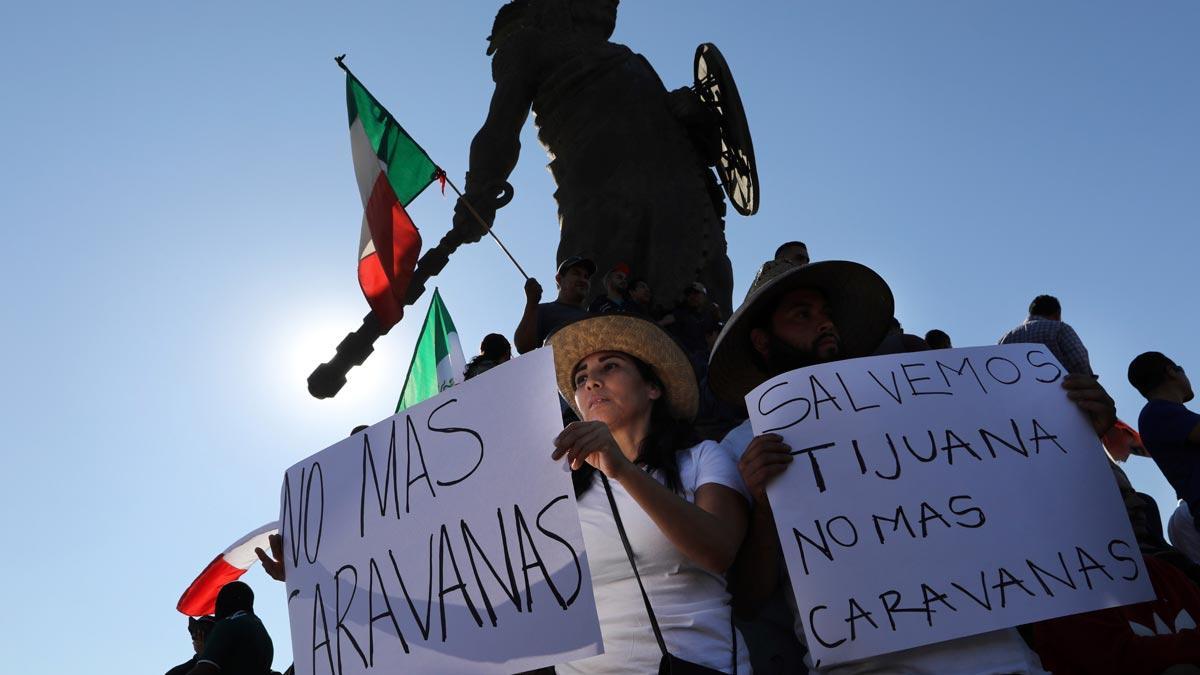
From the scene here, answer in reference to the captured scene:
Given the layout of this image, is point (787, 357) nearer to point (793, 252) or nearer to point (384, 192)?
point (793, 252)

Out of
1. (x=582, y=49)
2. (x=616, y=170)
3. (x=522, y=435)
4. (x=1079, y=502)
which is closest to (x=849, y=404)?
(x=1079, y=502)

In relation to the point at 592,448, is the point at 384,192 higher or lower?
higher

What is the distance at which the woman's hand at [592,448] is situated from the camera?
2479 mm

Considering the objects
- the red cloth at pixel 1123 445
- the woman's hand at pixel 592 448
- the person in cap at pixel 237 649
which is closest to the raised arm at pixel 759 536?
the woman's hand at pixel 592 448

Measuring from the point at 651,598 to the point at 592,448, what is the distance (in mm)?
377

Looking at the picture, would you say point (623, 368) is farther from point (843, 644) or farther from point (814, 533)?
point (843, 644)

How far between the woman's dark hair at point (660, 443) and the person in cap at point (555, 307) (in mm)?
2645

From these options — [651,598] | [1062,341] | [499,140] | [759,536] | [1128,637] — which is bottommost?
[1128,637]

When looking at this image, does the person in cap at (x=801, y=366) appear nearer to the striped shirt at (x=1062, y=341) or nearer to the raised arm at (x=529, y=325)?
the raised arm at (x=529, y=325)

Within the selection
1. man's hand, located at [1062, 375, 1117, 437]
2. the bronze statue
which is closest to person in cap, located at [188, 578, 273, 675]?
man's hand, located at [1062, 375, 1117, 437]

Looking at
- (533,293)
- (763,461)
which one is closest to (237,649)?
(533,293)

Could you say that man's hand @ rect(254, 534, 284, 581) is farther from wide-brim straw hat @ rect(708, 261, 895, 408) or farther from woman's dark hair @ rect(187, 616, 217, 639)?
woman's dark hair @ rect(187, 616, 217, 639)

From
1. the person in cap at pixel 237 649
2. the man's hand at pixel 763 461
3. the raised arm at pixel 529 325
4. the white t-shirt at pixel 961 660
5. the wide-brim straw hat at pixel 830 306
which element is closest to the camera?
Result: the white t-shirt at pixel 961 660

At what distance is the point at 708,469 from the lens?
2750 mm
